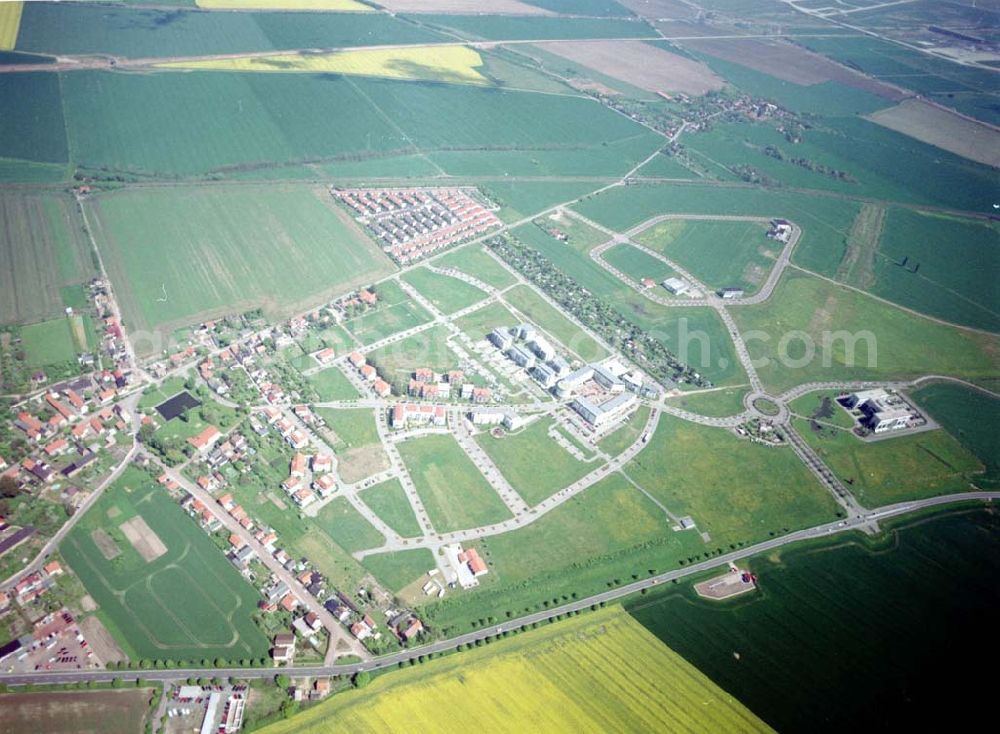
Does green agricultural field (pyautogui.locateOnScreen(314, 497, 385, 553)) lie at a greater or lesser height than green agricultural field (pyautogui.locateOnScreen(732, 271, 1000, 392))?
lesser

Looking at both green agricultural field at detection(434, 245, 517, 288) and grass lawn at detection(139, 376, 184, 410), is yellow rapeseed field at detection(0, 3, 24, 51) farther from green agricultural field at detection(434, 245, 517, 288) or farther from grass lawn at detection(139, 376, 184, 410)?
green agricultural field at detection(434, 245, 517, 288)

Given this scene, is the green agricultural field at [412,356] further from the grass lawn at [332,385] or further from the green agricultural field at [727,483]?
the green agricultural field at [727,483]

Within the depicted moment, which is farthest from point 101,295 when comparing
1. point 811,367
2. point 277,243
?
point 811,367

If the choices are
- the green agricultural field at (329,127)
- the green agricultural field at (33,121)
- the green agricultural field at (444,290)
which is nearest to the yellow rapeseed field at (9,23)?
the green agricultural field at (33,121)

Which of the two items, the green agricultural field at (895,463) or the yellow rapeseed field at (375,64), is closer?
the green agricultural field at (895,463)

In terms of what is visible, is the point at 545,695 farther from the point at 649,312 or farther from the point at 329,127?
the point at 329,127

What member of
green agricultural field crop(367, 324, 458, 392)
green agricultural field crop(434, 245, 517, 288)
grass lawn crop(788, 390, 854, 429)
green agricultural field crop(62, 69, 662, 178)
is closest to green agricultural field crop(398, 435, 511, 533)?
green agricultural field crop(367, 324, 458, 392)

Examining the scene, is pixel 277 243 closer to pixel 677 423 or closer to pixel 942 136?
pixel 677 423
